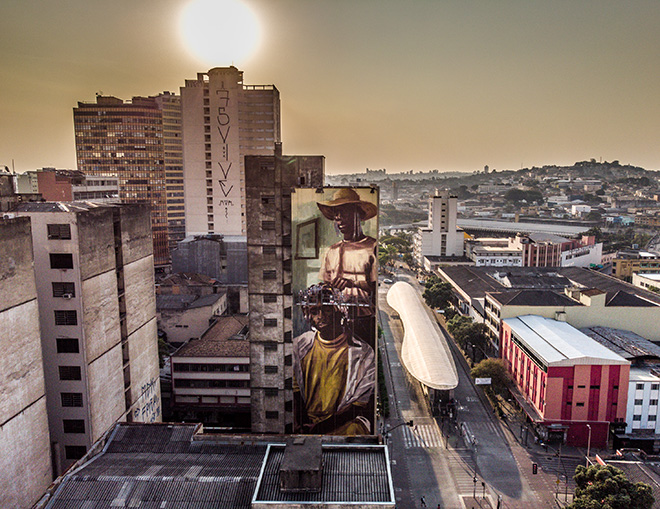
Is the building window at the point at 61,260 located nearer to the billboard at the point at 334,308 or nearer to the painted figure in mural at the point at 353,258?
the billboard at the point at 334,308

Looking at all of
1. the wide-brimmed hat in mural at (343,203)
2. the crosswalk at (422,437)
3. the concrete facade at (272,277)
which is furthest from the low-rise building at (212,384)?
the wide-brimmed hat in mural at (343,203)

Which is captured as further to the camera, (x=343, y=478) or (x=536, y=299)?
(x=536, y=299)

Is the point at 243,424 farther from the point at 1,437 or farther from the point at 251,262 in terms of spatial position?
the point at 1,437

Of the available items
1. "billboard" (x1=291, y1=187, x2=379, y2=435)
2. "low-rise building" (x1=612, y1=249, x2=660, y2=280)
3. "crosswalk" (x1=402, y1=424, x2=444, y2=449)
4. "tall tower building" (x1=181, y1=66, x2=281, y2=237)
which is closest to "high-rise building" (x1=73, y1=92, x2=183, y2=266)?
"tall tower building" (x1=181, y1=66, x2=281, y2=237)

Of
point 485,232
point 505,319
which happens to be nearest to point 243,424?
point 505,319

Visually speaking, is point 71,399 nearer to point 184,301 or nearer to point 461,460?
point 461,460

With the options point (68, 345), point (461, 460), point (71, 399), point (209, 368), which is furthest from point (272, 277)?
point (461, 460)
